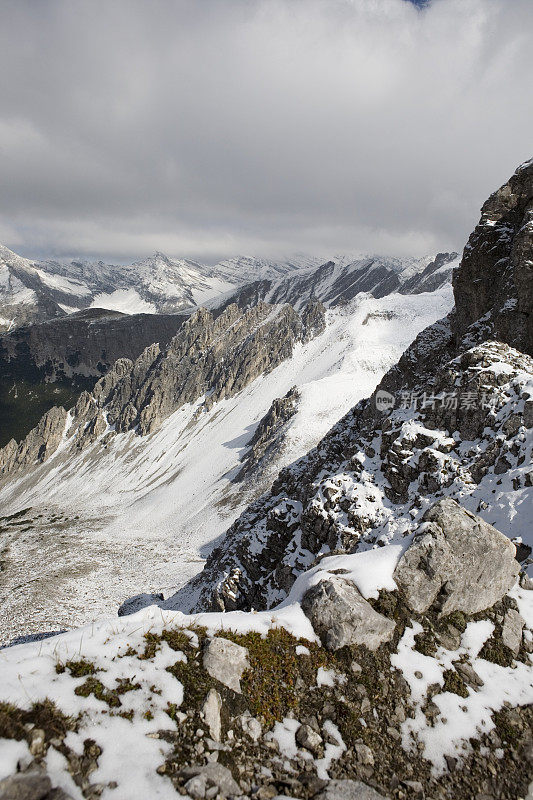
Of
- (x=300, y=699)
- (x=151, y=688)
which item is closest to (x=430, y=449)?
(x=300, y=699)

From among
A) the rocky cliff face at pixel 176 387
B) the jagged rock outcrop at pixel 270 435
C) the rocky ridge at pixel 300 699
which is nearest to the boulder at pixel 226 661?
the rocky ridge at pixel 300 699

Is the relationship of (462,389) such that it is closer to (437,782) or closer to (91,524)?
(437,782)

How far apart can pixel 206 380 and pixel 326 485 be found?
15622 cm

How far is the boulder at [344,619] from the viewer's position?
8406 mm

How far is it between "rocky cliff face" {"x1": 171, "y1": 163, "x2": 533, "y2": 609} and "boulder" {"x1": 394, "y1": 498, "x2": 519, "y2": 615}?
301 inches

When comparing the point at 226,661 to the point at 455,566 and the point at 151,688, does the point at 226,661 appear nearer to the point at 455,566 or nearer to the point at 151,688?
the point at 151,688

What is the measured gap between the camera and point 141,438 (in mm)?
160375

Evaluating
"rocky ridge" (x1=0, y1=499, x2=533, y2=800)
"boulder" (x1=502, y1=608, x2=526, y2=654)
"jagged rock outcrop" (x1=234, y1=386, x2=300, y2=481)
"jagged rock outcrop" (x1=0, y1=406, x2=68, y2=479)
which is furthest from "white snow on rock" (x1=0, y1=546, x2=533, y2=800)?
"jagged rock outcrop" (x1=0, y1=406, x2=68, y2=479)

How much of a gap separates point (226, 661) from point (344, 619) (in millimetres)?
2933

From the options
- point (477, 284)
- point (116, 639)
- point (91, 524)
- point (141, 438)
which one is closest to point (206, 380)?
point (141, 438)

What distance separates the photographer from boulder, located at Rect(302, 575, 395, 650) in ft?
27.6

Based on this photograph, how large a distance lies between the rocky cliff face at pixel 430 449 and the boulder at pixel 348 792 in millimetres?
15131

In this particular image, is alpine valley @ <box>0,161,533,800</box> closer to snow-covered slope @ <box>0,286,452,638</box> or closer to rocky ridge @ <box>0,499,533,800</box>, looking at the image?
rocky ridge @ <box>0,499,533,800</box>

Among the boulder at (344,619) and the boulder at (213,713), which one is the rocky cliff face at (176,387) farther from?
the boulder at (213,713)
